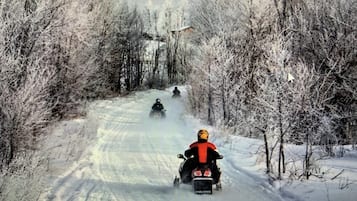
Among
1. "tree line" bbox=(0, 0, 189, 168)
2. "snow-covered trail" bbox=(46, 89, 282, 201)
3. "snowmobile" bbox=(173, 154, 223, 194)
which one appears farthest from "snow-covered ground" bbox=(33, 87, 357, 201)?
"tree line" bbox=(0, 0, 189, 168)

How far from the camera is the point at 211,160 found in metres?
9.72

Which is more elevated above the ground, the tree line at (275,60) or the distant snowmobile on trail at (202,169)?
the tree line at (275,60)

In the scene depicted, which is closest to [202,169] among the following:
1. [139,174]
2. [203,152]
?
[203,152]

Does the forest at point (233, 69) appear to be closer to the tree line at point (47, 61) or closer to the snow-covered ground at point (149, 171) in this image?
the tree line at point (47, 61)

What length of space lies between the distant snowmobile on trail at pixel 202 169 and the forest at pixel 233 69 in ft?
5.26

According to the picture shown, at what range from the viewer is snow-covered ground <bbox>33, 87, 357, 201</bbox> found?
29.5ft

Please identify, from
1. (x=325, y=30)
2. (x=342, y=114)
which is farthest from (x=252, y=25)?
(x=342, y=114)

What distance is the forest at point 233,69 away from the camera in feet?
38.2

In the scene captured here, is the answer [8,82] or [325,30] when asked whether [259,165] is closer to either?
[8,82]

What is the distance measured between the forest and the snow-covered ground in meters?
0.75

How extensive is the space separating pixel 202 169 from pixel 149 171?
2.68 metres

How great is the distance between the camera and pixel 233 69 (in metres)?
25.6

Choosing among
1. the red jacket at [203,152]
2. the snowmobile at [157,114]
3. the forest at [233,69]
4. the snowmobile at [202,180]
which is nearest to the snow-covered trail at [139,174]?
the snowmobile at [202,180]

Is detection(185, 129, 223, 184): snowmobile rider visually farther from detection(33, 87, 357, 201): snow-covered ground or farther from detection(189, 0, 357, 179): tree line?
detection(189, 0, 357, 179): tree line
